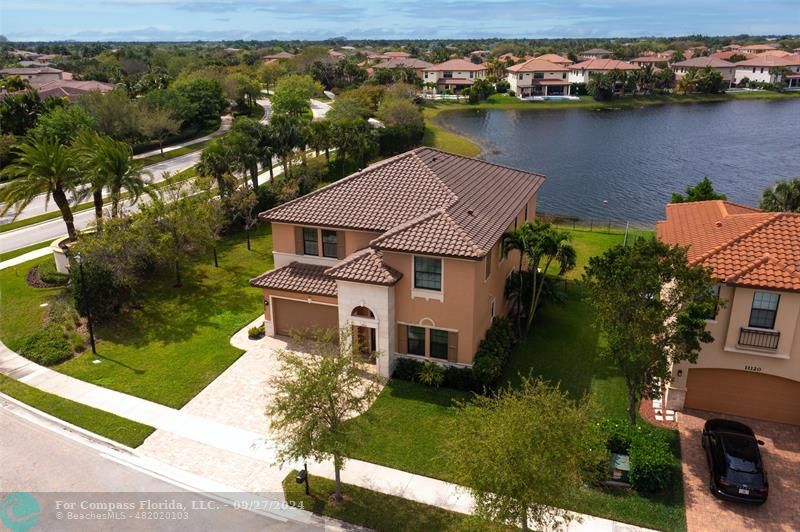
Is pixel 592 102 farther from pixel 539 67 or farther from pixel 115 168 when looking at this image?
pixel 115 168

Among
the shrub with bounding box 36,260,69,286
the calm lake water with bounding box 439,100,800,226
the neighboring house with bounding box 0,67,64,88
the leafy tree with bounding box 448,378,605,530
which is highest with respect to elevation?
the neighboring house with bounding box 0,67,64,88

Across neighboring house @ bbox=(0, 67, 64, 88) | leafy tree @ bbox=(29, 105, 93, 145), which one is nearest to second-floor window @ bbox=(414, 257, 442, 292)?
leafy tree @ bbox=(29, 105, 93, 145)

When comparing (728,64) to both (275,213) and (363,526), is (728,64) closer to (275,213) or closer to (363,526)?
(275,213)

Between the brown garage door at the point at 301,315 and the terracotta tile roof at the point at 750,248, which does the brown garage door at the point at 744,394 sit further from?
the brown garage door at the point at 301,315

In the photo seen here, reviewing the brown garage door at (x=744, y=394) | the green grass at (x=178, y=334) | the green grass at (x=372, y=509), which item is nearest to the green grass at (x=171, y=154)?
the green grass at (x=178, y=334)

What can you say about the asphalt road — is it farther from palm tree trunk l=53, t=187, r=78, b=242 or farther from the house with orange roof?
the house with orange roof
